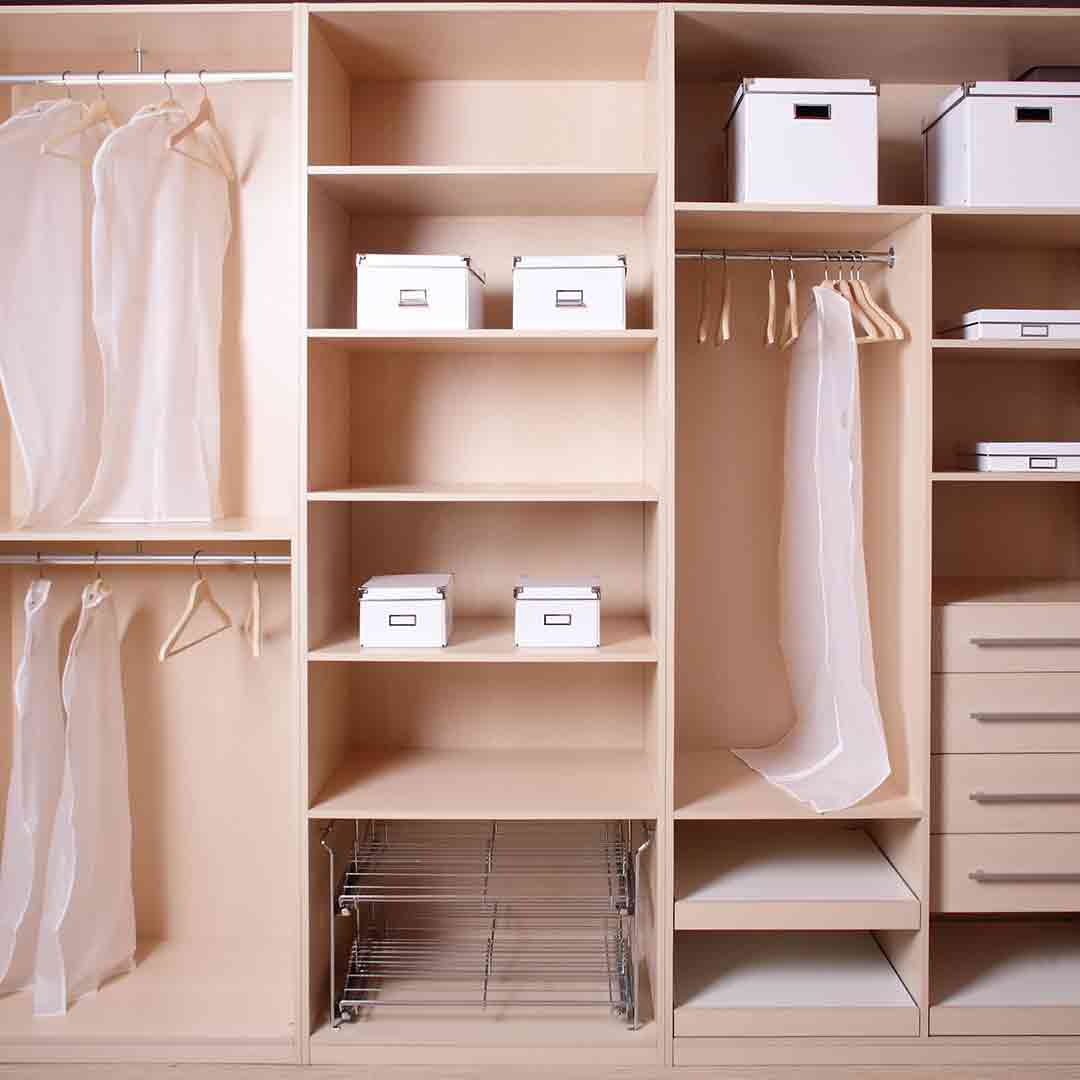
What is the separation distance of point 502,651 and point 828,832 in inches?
45.2

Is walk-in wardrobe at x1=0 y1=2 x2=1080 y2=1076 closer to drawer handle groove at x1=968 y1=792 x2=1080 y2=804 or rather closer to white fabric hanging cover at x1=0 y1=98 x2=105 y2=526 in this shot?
drawer handle groove at x1=968 y1=792 x2=1080 y2=804

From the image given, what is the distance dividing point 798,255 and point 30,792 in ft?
7.95

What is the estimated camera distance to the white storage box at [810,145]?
8.02ft

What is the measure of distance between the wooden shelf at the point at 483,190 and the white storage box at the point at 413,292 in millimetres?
186

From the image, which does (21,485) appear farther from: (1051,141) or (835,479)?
(1051,141)

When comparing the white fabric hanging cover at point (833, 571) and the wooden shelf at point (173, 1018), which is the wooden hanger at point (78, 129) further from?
the wooden shelf at point (173, 1018)

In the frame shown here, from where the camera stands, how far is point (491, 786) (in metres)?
2.62

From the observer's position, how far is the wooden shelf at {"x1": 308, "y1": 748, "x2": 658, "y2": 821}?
247 cm

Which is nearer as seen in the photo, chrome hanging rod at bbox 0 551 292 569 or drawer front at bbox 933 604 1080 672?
drawer front at bbox 933 604 1080 672

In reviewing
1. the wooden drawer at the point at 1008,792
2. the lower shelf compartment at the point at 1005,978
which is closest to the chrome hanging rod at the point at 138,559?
the wooden drawer at the point at 1008,792

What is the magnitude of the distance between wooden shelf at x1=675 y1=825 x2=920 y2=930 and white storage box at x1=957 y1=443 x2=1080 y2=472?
1.07m

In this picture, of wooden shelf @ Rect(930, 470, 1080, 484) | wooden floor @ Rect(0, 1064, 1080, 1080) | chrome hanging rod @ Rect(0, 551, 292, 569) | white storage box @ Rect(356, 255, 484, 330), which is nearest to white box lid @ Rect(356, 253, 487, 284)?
white storage box @ Rect(356, 255, 484, 330)

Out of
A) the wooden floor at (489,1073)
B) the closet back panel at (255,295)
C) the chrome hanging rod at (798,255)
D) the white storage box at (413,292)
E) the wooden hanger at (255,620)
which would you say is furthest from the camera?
the closet back panel at (255,295)

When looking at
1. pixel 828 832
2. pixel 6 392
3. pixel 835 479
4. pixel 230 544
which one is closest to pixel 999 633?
pixel 835 479
